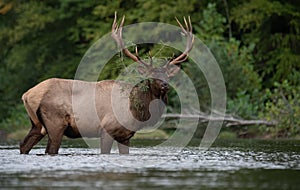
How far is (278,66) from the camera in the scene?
29.4 metres

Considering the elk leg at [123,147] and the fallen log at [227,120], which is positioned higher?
the fallen log at [227,120]

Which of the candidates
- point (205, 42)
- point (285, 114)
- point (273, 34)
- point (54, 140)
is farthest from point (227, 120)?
point (54, 140)

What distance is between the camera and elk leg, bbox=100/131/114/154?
15.9 m

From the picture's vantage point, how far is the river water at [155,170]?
11.3 meters

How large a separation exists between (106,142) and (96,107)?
0.69 meters

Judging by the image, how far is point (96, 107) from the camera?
16.2 meters

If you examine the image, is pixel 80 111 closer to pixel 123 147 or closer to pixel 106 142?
pixel 106 142

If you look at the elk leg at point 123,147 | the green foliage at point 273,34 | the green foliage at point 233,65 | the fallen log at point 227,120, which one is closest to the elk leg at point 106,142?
the elk leg at point 123,147

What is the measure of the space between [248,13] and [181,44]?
2.70 meters

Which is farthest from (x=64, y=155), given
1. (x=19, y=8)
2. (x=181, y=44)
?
(x=19, y=8)

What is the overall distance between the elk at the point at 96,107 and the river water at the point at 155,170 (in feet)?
1.28

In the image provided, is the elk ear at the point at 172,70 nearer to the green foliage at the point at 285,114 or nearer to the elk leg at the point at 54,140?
the elk leg at the point at 54,140

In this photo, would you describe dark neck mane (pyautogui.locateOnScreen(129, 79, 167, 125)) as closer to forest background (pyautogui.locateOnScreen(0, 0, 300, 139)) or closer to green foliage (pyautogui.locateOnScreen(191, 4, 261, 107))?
forest background (pyautogui.locateOnScreen(0, 0, 300, 139))

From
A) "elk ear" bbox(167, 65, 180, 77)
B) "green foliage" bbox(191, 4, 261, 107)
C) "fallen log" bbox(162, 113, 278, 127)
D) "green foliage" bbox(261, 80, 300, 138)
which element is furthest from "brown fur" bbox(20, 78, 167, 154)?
"green foliage" bbox(191, 4, 261, 107)
